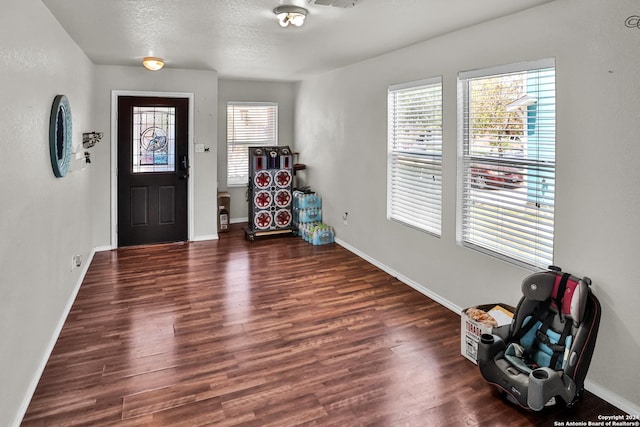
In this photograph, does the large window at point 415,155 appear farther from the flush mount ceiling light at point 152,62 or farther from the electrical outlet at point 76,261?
the electrical outlet at point 76,261

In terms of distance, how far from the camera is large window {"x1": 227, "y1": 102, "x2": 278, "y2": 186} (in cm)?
717

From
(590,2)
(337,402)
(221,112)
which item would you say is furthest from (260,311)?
(221,112)

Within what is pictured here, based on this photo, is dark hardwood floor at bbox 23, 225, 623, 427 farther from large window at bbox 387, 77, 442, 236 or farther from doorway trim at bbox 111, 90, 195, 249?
doorway trim at bbox 111, 90, 195, 249

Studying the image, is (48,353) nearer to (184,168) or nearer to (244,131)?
(184,168)

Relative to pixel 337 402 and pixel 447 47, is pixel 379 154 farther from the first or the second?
pixel 337 402

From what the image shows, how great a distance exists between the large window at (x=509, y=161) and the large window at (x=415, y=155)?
373 mm

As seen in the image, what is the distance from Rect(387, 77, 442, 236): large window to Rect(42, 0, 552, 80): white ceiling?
1.70ft

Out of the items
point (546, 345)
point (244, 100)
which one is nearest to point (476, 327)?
point (546, 345)

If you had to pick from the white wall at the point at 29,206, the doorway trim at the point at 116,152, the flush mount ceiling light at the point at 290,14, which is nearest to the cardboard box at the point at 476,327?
the flush mount ceiling light at the point at 290,14

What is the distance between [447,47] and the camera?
370 cm

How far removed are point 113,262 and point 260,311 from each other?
2.46 metres

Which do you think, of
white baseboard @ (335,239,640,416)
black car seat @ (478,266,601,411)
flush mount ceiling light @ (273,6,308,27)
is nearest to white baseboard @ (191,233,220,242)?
white baseboard @ (335,239,640,416)

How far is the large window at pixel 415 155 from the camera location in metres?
3.99

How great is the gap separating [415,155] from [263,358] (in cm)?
246
